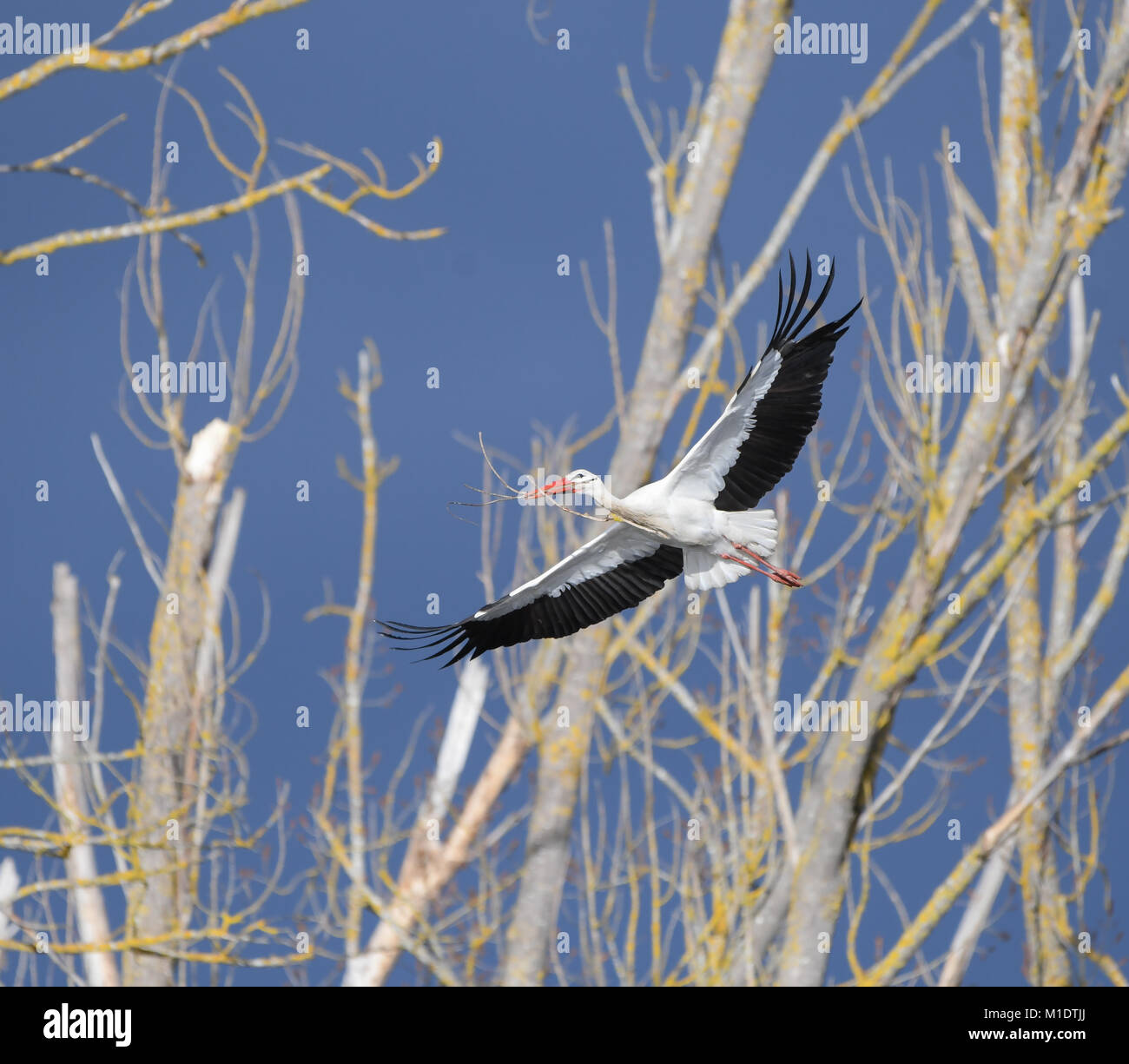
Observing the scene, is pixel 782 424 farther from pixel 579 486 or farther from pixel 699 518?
pixel 579 486

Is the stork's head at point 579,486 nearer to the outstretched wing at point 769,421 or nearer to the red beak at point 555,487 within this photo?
the red beak at point 555,487

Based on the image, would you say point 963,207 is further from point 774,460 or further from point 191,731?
point 191,731

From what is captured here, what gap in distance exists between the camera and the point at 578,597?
209 inches

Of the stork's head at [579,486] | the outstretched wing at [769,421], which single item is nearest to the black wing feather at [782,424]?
the outstretched wing at [769,421]

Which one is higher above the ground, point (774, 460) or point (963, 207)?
point (963, 207)

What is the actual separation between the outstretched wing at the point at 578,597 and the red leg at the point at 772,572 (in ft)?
2.09

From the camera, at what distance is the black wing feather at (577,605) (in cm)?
525

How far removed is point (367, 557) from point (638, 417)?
3.46 meters

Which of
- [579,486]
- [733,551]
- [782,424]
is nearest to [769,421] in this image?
[782,424]

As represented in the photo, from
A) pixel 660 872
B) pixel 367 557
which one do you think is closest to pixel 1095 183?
pixel 660 872

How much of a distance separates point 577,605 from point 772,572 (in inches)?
49.0

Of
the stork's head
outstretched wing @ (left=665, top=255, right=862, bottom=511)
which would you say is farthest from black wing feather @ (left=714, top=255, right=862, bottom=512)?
the stork's head

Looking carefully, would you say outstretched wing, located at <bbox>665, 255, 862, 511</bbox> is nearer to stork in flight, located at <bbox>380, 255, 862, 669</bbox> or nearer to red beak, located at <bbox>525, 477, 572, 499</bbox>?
stork in flight, located at <bbox>380, 255, 862, 669</bbox>
